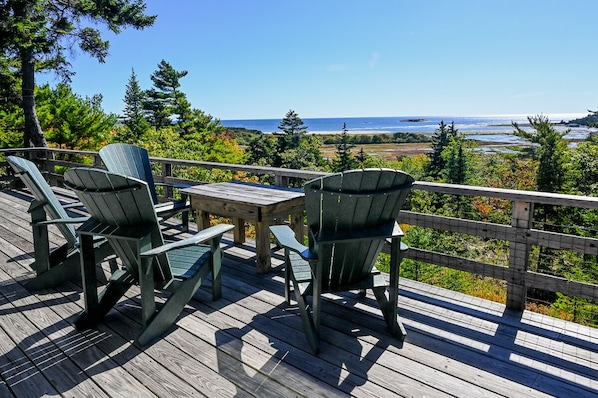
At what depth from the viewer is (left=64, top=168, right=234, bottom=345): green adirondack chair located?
2.01 meters

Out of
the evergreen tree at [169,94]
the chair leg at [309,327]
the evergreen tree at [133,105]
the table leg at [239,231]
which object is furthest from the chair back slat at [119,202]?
the evergreen tree at [133,105]

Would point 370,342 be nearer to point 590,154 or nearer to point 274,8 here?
point 274,8

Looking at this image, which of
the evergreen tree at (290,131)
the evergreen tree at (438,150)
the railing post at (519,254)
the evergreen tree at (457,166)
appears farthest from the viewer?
the evergreen tree at (290,131)

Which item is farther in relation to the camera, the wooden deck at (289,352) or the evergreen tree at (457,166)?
Result: the evergreen tree at (457,166)

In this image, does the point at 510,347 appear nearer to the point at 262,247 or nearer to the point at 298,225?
the point at 262,247

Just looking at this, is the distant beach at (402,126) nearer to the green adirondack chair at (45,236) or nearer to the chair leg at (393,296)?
the chair leg at (393,296)

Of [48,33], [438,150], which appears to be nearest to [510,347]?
[48,33]

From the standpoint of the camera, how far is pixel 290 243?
7.19ft

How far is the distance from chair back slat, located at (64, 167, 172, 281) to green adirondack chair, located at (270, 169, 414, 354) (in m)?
0.75

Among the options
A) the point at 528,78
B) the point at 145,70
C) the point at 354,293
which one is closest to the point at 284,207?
the point at 354,293

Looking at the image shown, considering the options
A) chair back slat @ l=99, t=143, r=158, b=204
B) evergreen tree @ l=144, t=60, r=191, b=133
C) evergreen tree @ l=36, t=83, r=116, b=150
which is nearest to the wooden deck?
chair back slat @ l=99, t=143, r=158, b=204

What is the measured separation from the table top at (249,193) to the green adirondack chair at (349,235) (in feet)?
2.95

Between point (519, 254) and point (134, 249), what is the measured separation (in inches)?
92.6

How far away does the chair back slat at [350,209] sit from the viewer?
6.52 feet
